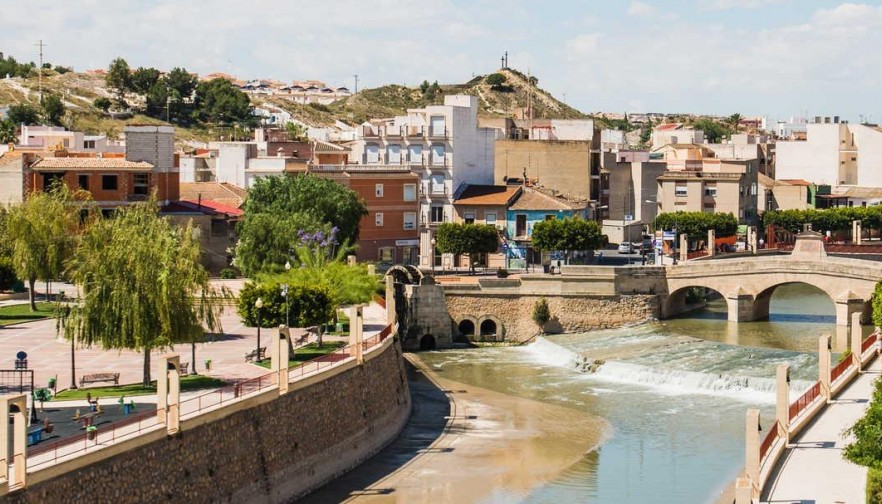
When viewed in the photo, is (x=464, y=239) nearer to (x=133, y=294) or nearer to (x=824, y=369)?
(x=824, y=369)

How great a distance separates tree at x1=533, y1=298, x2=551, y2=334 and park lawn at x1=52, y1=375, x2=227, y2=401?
1301 inches

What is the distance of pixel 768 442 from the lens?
124ft

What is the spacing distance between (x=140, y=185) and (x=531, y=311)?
70.4 ft

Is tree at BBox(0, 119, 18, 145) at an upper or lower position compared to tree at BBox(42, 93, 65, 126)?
lower

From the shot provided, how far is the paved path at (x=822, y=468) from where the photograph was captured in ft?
112

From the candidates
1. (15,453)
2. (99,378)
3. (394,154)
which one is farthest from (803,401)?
(394,154)

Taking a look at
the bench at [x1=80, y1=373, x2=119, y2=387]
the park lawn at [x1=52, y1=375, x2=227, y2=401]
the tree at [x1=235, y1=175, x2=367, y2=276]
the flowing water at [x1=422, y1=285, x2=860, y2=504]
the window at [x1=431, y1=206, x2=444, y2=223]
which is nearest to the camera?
the park lawn at [x1=52, y1=375, x2=227, y2=401]

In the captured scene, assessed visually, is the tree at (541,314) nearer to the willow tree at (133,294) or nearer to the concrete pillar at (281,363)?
the willow tree at (133,294)

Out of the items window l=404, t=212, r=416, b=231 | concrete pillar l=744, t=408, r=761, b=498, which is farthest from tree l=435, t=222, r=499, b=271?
concrete pillar l=744, t=408, r=761, b=498

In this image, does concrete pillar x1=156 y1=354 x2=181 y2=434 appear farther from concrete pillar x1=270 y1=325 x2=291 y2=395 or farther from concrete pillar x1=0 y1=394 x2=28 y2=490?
concrete pillar x1=0 y1=394 x2=28 y2=490

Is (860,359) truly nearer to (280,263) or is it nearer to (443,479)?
(443,479)

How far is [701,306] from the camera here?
3388 inches

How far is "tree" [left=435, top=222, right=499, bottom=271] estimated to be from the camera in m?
88.6

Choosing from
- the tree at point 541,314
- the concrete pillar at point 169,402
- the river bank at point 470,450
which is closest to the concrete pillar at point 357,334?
the river bank at point 470,450
